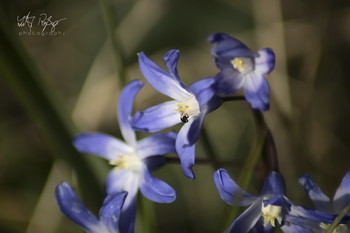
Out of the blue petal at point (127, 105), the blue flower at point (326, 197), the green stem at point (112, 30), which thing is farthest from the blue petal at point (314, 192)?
the green stem at point (112, 30)

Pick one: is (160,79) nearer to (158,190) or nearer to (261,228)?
(158,190)

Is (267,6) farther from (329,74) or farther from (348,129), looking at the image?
(348,129)

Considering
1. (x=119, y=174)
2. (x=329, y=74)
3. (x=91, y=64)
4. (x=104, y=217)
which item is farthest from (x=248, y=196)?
(x=91, y=64)

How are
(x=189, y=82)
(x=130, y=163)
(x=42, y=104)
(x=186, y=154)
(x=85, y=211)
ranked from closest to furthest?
(x=186, y=154), (x=85, y=211), (x=130, y=163), (x=42, y=104), (x=189, y=82)

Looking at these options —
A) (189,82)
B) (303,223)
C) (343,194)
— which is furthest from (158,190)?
(189,82)

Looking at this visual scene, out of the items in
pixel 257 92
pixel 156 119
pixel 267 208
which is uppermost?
pixel 257 92
